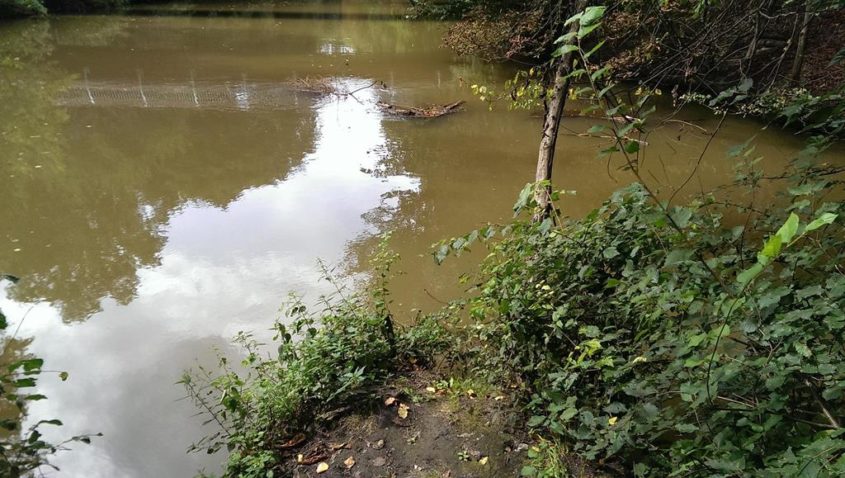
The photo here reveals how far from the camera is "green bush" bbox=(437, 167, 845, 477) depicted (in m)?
1.55

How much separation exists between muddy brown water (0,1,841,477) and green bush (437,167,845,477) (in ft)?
3.12

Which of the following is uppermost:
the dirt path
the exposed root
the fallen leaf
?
the exposed root

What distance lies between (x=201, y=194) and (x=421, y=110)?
4137 millimetres

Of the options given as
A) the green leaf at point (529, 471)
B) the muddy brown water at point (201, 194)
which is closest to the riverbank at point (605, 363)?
the green leaf at point (529, 471)

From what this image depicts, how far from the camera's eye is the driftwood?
9.05m

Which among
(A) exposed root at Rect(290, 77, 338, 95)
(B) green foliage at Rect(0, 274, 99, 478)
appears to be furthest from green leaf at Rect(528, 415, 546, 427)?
(A) exposed root at Rect(290, 77, 338, 95)

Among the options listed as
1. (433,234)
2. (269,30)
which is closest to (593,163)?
(433,234)

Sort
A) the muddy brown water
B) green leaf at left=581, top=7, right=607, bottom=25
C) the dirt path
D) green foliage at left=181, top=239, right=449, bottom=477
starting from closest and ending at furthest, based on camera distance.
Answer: green leaf at left=581, top=7, right=607, bottom=25 < the dirt path < green foliage at left=181, top=239, right=449, bottom=477 < the muddy brown water

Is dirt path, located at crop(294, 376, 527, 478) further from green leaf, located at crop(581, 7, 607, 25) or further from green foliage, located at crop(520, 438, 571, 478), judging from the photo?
green leaf, located at crop(581, 7, 607, 25)

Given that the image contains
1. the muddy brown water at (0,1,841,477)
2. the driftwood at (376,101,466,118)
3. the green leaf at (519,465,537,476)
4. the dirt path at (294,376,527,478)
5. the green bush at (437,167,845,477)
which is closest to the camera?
the green bush at (437,167,845,477)

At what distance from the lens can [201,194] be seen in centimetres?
641

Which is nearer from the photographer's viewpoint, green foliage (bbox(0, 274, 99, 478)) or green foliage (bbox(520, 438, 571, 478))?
green foliage (bbox(0, 274, 99, 478))

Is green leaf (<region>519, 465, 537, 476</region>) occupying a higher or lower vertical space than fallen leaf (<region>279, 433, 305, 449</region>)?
higher

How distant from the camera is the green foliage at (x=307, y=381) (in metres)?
2.76
